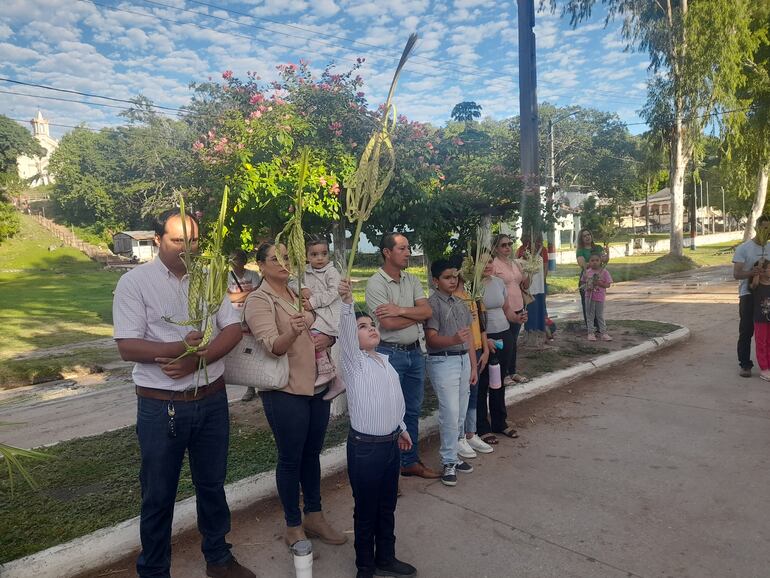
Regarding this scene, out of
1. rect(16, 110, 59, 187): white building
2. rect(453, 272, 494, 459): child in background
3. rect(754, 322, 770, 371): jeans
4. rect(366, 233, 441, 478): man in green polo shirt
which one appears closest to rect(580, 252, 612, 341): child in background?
rect(754, 322, 770, 371): jeans

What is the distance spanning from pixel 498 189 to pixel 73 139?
6780 cm

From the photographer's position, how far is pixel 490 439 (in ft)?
16.4

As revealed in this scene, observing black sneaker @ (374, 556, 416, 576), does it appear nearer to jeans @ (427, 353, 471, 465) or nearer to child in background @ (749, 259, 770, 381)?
jeans @ (427, 353, 471, 465)

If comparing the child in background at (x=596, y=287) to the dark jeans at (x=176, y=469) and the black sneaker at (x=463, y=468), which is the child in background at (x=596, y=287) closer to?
the black sneaker at (x=463, y=468)

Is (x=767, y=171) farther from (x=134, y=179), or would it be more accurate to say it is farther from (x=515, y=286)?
(x=134, y=179)

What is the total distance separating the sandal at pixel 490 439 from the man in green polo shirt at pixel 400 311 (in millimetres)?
1052

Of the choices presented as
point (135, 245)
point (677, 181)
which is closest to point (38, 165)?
point (135, 245)

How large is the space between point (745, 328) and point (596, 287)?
2373mm

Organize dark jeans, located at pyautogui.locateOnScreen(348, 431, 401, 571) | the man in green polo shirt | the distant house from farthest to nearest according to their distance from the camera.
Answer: the distant house → the man in green polo shirt → dark jeans, located at pyautogui.locateOnScreen(348, 431, 401, 571)

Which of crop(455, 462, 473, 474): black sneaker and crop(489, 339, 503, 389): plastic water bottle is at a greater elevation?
crop(489, 339, 503, 389): plastic water bottle

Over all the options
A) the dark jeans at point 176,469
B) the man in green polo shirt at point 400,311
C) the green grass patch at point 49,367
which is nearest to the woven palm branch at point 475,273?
the man in green polo shirt at point 400,311

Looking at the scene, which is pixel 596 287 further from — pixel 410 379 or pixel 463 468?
pixel 410 379

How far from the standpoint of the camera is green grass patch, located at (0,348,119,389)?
27.7ft

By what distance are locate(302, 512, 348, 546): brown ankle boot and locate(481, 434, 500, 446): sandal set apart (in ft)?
6.23
